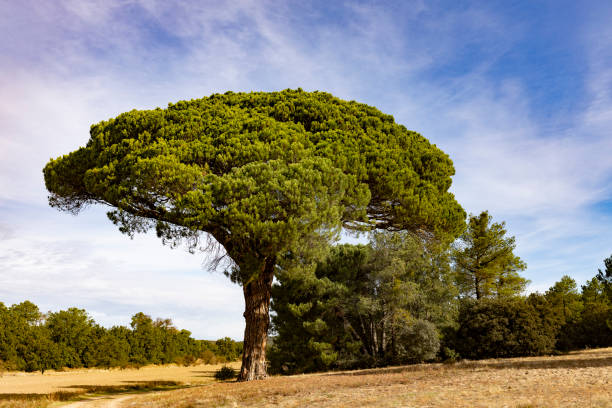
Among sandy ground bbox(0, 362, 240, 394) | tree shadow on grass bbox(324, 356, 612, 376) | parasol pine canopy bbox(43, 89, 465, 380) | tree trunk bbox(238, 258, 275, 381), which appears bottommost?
sandy ground bbox(0, 362, 240, 394)

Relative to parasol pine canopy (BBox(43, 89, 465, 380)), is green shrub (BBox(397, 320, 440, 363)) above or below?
below

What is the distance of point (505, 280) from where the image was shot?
33719 millimetres

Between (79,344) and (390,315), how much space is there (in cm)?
2394

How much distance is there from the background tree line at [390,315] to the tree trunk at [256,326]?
3.06 metres

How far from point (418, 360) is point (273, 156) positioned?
13091mm

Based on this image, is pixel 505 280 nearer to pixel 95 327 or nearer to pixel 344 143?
pixel 344 143

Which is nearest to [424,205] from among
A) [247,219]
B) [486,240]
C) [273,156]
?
[273,156]

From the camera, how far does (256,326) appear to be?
16062mm

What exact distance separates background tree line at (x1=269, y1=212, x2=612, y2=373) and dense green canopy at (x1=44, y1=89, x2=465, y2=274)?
13.8 ft

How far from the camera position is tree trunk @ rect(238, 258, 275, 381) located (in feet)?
→ 51.8

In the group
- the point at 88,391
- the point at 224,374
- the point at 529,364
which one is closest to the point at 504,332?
the point at 529,364

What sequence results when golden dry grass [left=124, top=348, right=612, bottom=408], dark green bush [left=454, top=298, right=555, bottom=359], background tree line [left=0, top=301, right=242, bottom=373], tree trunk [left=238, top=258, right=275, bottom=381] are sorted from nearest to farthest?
1. golden dry grass [left=124, top=348, right=612, bottom=408]
2. tree trunk [left=238, top=258, right=275, bottom=381]
3. dark green bush [left=454, top=298, right=555, bottom=359]
4. background tree line [left=0, top=301, right=242, bottom=373]

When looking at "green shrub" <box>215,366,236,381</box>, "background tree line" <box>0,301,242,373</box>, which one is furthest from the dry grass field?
"background tree line" <box>0,301,242,373</box>

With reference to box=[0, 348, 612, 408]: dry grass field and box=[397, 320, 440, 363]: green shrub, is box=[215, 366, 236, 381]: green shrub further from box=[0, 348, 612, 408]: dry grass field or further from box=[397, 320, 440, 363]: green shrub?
box=[0, 348, 612, 408]: dry grass field
